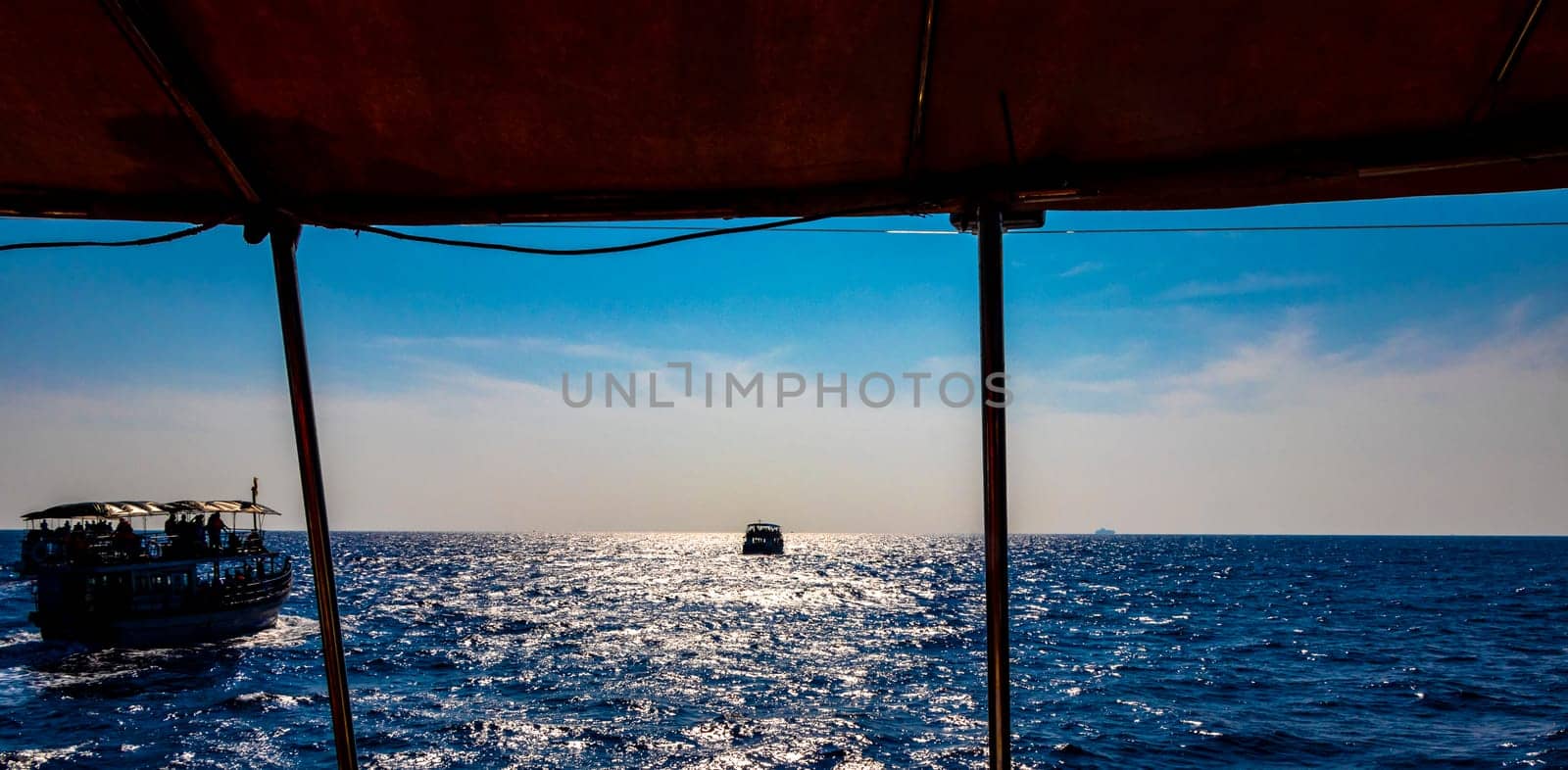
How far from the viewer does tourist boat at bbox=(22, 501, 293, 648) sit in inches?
1179

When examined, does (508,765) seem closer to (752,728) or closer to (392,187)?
(752,728)

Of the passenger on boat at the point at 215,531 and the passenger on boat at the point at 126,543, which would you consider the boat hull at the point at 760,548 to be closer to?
the passenger on boat at the point at 215,531

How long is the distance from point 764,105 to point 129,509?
36.9 meters

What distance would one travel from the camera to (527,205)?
294 cm

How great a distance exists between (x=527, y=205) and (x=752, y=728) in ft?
75.6

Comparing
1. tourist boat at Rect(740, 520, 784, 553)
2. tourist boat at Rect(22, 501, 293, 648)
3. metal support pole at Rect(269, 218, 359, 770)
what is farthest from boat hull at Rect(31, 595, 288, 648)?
tourist boat at Rect(740, 520, 784, 553)

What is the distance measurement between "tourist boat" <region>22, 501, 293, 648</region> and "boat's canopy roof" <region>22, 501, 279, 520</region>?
0.03 metres

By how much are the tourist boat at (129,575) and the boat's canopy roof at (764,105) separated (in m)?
35.1

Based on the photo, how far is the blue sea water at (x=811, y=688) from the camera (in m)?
21.4

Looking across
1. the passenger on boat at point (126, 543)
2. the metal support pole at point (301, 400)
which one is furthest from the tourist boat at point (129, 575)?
the metal support pole at point (301, 400)

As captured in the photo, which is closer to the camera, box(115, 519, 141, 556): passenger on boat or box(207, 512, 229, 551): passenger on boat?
box(115, 519, 141, 556): passenger on boat

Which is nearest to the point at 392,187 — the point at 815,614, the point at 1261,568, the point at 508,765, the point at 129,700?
the point at 508,765

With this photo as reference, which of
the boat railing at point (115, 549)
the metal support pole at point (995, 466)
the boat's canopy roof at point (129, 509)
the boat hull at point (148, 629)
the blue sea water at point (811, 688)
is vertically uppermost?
the metal support pole at point (995, 466)

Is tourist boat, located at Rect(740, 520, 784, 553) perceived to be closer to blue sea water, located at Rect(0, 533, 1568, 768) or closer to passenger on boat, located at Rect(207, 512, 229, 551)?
blue sea water, located at Rect(0, 533, 1568, 768)
